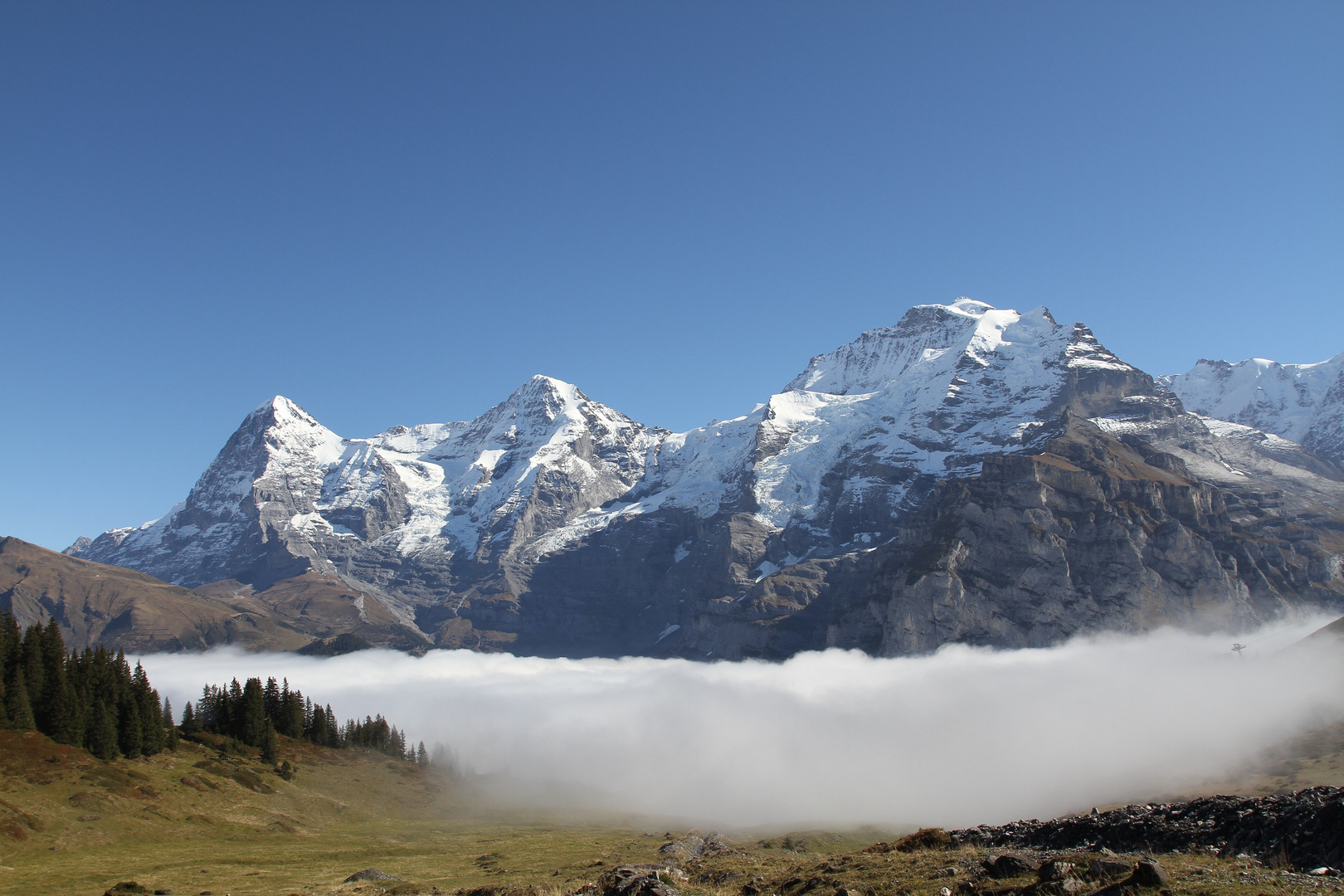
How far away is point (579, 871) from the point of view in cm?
8488

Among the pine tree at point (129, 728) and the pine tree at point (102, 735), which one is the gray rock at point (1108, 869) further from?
the pine tree at point (129, 728)

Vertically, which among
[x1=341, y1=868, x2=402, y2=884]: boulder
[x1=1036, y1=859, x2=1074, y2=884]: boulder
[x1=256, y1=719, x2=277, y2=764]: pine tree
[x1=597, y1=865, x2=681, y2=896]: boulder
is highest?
[x1=1036, y1=859, x2=1074, y2=884]: boulder

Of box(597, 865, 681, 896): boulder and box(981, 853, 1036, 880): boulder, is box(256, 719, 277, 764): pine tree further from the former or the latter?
box(981, 853, 1036, 880): boulder

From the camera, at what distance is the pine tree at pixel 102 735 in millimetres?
123625

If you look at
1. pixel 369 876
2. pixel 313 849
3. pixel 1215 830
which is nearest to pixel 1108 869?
pixel 1215 830

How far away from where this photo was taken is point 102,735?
409 feet

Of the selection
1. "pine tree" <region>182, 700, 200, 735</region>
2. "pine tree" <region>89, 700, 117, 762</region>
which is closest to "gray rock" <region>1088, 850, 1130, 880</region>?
"pine tree" <region>89, 700, 117, 762</region>

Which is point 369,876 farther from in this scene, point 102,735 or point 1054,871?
point 102,735

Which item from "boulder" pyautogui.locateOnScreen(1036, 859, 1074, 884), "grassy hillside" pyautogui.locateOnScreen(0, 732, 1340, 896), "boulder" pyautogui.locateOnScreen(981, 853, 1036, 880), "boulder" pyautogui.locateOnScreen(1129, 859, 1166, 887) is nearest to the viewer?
"boulder" pyautogui.locateOnScreen(1129, 859, 1166, 887)

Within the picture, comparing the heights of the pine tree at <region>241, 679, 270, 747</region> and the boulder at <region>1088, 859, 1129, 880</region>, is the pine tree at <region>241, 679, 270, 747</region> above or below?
below

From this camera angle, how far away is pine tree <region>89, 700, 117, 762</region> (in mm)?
123625

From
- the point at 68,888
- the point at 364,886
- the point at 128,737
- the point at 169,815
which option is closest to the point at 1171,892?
the point at 364,886

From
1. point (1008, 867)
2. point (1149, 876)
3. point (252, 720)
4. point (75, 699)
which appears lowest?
point (252, 720)

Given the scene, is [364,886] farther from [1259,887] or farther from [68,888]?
[1259,887]
